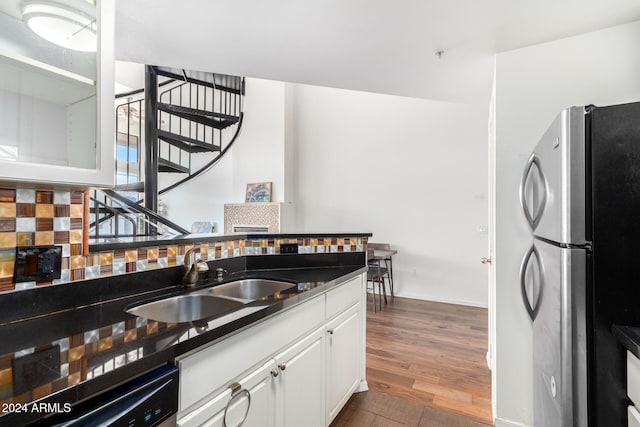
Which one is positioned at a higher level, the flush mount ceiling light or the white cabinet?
the flush mount ceiling light

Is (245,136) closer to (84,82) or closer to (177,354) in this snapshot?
(84,82)

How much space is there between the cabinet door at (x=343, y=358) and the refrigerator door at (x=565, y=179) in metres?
1.15

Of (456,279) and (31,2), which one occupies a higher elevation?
(31,2)

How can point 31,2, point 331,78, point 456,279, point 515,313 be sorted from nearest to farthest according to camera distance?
point 31,2 < point 515,313 < point 331,78 < point 456,279

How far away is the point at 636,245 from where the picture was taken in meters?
0.95

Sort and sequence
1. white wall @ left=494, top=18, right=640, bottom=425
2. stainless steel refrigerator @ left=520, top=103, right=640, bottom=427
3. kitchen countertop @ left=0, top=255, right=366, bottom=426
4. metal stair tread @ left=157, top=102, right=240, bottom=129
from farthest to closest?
metal stair tread @ left=157, top=102, right=240, bottom=129 < white wall @ left=494, top=18, right=640, bottom=425 < stainless steel refrigerator @ left=520, top=103, right=640, bottom=427 < kitchen countertop @ left=0, top=255, right=366, bottom=426

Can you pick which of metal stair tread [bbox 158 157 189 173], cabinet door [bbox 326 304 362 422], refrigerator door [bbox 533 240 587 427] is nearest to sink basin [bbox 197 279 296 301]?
cabinet door [bbox 326 304 362 422]

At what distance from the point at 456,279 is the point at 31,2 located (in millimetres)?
4605

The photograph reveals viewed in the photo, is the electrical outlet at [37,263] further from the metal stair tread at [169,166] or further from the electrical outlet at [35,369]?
the metal stair tread at [169,166]

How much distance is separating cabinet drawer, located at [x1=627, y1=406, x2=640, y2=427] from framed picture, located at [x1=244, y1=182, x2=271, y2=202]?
15.5 feet

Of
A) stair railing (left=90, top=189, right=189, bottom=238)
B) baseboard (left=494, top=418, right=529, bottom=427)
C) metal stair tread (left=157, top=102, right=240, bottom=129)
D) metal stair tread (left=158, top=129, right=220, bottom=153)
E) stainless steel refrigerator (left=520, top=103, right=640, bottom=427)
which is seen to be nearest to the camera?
stainless steel refrigerator (left=520, top=103, right=640, bottom=427)

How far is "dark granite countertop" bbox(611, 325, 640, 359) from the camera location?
813 millimetres

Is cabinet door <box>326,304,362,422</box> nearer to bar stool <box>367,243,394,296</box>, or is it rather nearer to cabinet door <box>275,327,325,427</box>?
cabinet door <box>275,327,325,427</box>

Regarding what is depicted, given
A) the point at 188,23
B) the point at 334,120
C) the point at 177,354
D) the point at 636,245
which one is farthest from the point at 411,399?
the point at 334,120
